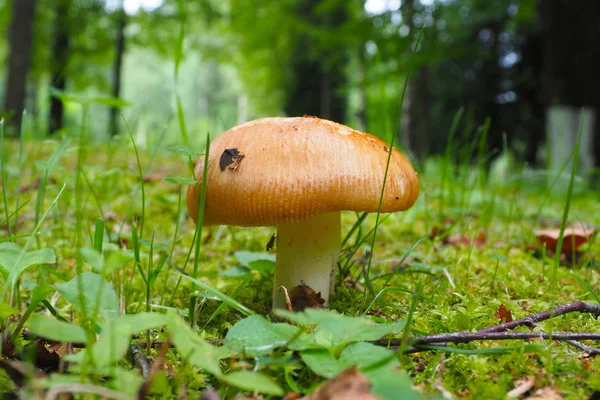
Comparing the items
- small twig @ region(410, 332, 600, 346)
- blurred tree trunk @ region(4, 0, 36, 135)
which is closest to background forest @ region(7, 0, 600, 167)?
blurred tree trunk @ region(4, 0, 36, 135)

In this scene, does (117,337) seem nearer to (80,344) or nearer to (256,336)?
(256,336)

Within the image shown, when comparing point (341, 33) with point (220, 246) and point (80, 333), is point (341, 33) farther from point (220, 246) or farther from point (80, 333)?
point (80, 333)

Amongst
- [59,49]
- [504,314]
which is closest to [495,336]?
[504,314]

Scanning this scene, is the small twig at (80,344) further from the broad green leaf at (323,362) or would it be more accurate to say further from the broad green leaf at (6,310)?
the broad green leaf at (323,362)

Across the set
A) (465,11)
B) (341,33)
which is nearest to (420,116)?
(341,33)

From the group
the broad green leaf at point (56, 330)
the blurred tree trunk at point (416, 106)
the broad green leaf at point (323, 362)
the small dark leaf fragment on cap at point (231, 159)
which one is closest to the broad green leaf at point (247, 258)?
the small dark leaf fragment on cap at point (231, 159)
